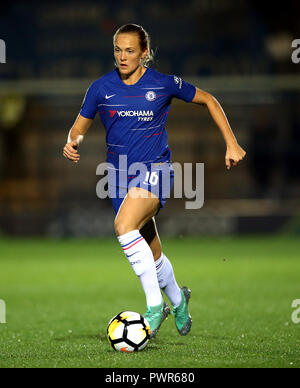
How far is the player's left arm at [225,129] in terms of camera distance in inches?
203

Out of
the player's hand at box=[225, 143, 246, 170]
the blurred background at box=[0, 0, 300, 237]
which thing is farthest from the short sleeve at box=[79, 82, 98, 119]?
the blurred background at box=[0, 0, 300, 237]

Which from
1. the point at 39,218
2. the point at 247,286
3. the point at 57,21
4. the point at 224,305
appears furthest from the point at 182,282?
the point at 57,21

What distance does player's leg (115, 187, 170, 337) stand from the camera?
5094 mm

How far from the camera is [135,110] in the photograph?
17.3ft

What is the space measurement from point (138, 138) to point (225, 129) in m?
0.62

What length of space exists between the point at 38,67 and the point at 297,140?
257 inches

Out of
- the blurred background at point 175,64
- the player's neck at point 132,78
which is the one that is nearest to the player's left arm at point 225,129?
the player's neck at point 132,78

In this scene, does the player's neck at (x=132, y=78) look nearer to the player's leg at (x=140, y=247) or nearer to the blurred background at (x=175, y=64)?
the player's leg at (x=140, y=247)

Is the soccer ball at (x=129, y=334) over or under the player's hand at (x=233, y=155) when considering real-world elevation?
under

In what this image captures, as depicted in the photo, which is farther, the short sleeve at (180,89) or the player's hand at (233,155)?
the short sleeve at (180,89)

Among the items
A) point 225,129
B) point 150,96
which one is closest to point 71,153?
point 150,96

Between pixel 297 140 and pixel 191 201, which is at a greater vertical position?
pixel 297 140

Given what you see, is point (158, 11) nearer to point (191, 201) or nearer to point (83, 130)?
point (191, 201)

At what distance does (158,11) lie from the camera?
1647 centimetres
